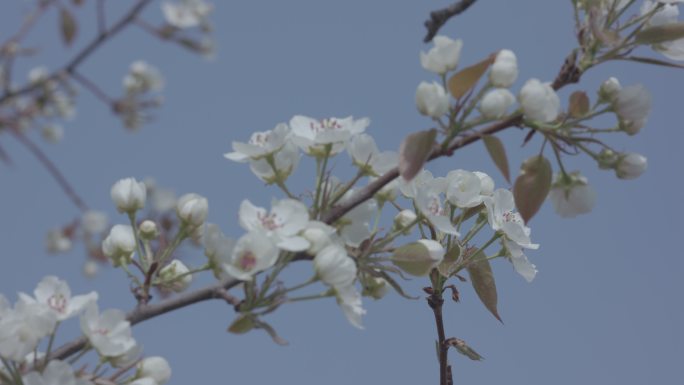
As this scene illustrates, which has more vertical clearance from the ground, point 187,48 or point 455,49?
point 187,48

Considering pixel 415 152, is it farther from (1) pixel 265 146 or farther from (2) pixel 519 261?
(2) pixel 519 261

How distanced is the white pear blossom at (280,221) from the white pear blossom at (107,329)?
0.22 meters

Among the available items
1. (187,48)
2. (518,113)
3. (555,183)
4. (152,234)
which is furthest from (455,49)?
(187,48)

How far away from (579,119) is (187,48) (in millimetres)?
2573

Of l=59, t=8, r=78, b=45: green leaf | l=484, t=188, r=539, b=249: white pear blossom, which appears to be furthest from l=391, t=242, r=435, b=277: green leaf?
l=59, t=8, r=78, b=45: green leaf

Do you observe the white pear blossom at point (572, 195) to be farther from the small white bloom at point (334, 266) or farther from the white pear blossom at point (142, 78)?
the white pear blossom at point (142, 78)

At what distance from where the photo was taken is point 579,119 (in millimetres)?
1117

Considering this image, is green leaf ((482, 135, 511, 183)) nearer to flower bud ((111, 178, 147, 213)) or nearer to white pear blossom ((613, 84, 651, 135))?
white pear blossom ((613, 84, 651, 135))

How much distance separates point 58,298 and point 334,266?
42 cm

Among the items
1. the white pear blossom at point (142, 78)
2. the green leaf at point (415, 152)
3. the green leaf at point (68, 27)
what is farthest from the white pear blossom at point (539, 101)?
the white pear blossom at point (142, 78)

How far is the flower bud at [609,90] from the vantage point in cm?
114

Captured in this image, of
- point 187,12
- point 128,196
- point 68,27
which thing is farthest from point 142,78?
point 128,196

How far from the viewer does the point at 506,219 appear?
59.8 inches

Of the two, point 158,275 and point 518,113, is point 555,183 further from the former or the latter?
point 158,275
